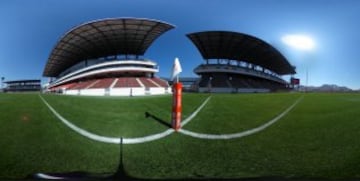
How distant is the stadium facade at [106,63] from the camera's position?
249 centimetres

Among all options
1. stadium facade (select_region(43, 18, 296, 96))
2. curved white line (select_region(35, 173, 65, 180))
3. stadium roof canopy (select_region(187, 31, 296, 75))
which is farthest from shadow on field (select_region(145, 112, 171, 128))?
curved white line (select_region(35, 173, 65, 180))

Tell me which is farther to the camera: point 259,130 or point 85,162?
point 259,130

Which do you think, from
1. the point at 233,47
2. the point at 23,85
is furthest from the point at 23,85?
the point at 233,47

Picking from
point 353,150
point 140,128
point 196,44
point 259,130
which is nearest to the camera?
point 196,44

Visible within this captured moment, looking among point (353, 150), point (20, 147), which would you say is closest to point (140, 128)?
point (20, 147)

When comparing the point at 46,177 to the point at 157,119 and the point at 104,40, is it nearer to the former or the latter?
the point at 157,119

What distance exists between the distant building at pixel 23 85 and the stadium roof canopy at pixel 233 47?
4.73 feet

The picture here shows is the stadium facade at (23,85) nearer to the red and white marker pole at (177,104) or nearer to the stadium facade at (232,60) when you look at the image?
the red and white marker pole at (177,104)

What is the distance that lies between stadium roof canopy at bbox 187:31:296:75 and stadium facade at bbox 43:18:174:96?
1.19ft

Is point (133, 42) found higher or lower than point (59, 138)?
higher

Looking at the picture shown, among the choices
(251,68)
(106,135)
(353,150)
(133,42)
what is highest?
(133,42)

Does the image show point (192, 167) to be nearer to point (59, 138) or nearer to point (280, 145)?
point (280, 145)

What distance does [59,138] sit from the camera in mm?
2520

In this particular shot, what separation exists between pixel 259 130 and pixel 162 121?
1162 millimetres
